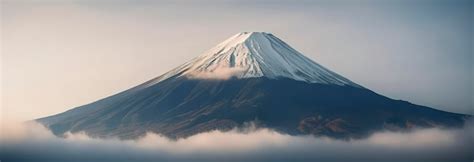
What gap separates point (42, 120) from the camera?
180ft

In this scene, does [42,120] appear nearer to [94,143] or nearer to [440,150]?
[94,143]

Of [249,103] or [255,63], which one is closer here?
[249,103]

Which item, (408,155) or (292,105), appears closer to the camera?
(408,155)

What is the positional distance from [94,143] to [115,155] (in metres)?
2.29

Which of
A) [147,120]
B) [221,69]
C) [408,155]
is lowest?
[408,155]

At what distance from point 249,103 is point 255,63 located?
15.5 feet

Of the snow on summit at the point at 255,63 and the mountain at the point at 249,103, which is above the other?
the snow on summit at the point at 255,63

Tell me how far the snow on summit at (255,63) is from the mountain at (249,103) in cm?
6

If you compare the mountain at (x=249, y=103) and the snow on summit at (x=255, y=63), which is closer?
the mountain at (x=249, y=103)

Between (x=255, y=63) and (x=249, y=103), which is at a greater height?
(x=255, y=63)

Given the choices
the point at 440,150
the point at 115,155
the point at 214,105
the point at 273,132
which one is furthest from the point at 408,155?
the point at 115,155

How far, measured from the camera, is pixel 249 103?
5569cm

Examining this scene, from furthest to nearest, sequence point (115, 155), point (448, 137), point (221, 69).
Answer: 1. point (221, 69)
2. point (448, 137)
3. point (115, 155)

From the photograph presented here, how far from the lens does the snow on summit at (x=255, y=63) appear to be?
58.5m
